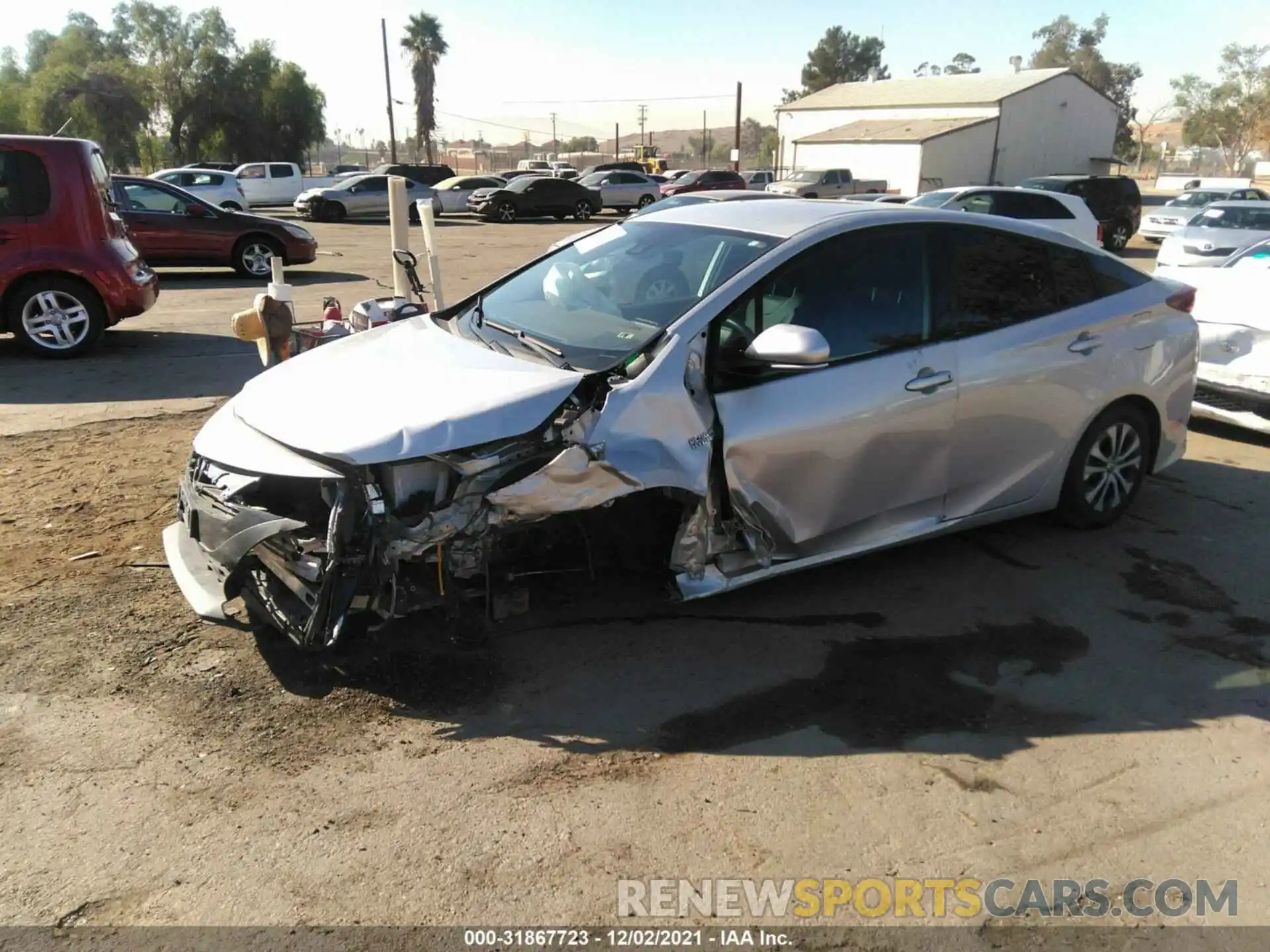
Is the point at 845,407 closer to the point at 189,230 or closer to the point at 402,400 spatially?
the point at 402,400

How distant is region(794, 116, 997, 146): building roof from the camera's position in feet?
157

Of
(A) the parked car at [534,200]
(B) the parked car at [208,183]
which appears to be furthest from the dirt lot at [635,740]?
(A) the parked car at [534,200]

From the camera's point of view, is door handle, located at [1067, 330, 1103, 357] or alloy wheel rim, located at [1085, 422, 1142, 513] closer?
door handle, located at [1067, 330, 1103, 357]

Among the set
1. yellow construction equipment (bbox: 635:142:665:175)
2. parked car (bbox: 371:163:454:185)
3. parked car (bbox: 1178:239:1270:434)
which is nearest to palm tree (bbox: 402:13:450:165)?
yellow construction equipment (bbox: 635:142:665:175)

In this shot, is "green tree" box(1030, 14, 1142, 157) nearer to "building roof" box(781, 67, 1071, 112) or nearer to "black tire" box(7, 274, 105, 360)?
"building roof" box(781, 67, 1071, 112)

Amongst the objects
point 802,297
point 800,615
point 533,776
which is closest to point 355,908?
point 533,776

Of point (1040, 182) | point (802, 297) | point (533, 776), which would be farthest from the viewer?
point (1040, 182)

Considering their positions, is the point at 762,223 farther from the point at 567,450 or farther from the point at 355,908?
the point at 355,908

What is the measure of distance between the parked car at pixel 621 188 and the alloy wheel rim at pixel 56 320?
1113 inches

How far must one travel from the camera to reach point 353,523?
3363mm

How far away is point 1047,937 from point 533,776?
5.24 ft

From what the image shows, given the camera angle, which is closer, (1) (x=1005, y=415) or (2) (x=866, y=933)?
(2) (x=866, y=933)

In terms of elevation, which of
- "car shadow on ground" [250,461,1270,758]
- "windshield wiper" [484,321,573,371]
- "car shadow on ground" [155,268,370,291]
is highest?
"windshield wiper" [484,321,573,371]

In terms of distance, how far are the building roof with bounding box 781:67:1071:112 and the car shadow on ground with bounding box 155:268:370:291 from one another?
44.1 meters
